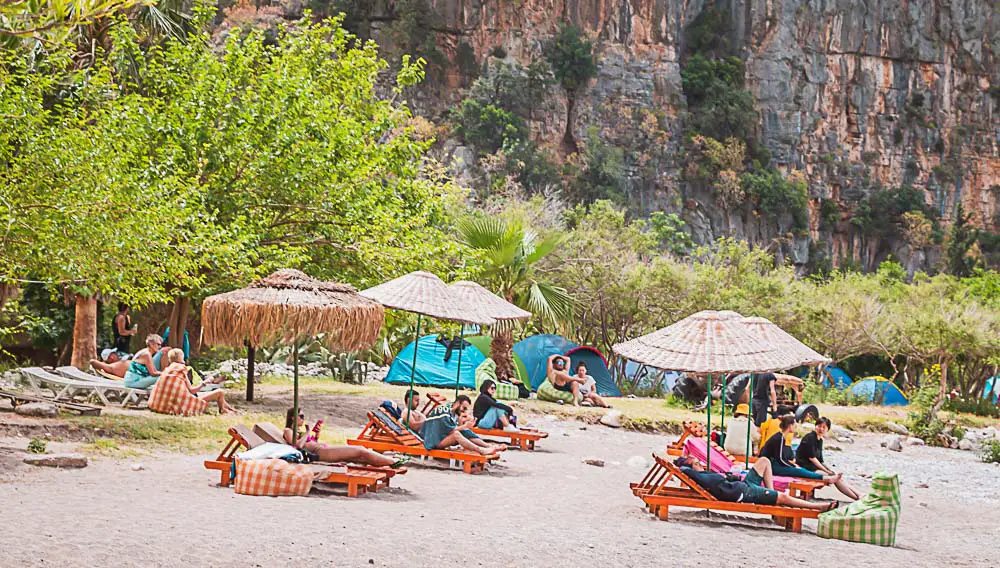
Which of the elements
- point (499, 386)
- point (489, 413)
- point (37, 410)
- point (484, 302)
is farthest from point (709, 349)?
point (499, 386)

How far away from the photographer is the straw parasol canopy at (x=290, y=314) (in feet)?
34.6

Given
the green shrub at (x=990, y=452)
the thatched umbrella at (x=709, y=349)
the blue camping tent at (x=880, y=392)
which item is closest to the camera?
the thatched umbrella at (x=709, y=349)

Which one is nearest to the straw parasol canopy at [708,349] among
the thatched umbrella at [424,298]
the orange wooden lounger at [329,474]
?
the orange wooden lounger at [329,474]

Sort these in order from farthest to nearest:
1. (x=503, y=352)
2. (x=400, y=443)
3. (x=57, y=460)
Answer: (x=503, y=352) → (x=400, y=443) → (x=57, y=460)

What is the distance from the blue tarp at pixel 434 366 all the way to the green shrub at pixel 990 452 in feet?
31.6

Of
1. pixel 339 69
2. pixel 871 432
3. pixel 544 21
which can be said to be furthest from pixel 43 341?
pixel 544 21

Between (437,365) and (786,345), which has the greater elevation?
(786,345)

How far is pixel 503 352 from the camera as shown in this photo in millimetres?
20203

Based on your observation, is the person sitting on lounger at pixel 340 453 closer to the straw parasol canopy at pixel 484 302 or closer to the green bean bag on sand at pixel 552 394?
the straw parasol canopy at pixel 484 302

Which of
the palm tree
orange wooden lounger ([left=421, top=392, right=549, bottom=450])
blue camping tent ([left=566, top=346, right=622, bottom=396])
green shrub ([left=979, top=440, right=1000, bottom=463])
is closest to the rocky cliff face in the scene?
blue camping tent ([left=566, top=346, right=622, bottom=396])

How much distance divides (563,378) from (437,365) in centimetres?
358

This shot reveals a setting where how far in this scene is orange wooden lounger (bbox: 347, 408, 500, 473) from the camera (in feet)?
35.2

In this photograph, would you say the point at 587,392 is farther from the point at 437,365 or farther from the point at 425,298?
the point at 425,298

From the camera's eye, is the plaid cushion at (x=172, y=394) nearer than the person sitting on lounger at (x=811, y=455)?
No
